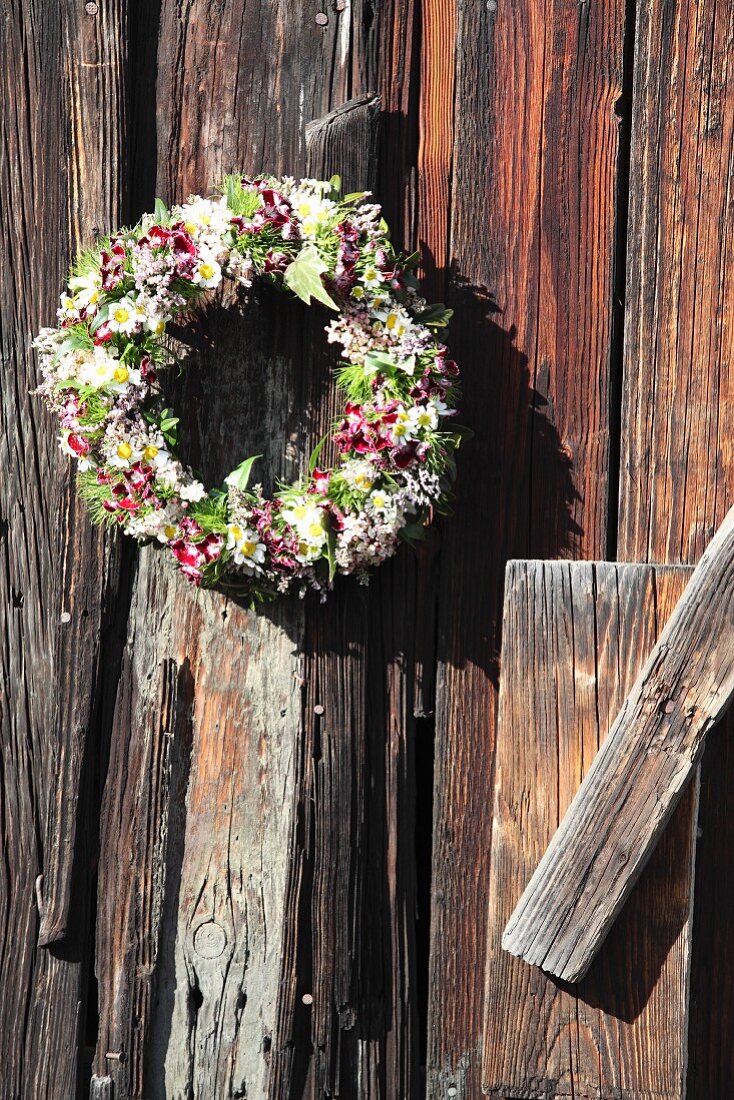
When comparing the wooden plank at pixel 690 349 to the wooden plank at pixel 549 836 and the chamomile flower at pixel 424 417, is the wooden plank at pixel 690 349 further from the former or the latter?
the chamomile flower at pixel 424 417

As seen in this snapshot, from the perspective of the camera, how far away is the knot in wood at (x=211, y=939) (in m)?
2.17

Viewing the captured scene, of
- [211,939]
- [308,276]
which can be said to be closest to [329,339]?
[308,276]

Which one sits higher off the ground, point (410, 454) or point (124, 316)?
point (124, 316)

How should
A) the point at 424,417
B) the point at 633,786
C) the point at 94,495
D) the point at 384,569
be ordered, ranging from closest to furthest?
the point at 633,786
the point at 424,417
the point at 94,495
the point at 384,569

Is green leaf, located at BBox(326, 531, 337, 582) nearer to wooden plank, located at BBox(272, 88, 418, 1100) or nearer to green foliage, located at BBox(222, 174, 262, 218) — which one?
wooden plank, located at BBox(272, 88, 418, 1100)

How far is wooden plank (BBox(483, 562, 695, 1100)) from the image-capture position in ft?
6.25

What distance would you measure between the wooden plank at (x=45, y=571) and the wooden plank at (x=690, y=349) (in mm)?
1200

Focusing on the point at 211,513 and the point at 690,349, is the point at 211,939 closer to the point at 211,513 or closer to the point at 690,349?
the point at 211,513

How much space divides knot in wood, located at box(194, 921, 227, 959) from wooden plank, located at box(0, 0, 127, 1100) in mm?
276

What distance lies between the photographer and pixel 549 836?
1.97 metres

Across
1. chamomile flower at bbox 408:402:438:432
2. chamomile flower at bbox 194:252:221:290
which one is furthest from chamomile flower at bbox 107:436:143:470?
chamomile flower at bbox 408:402:438:432

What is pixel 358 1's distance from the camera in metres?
2.16

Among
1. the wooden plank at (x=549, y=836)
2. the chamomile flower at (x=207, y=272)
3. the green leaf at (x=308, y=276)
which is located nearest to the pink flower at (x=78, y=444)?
the chamomile flower at (x=207, y=272)

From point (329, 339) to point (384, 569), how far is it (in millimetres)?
535
